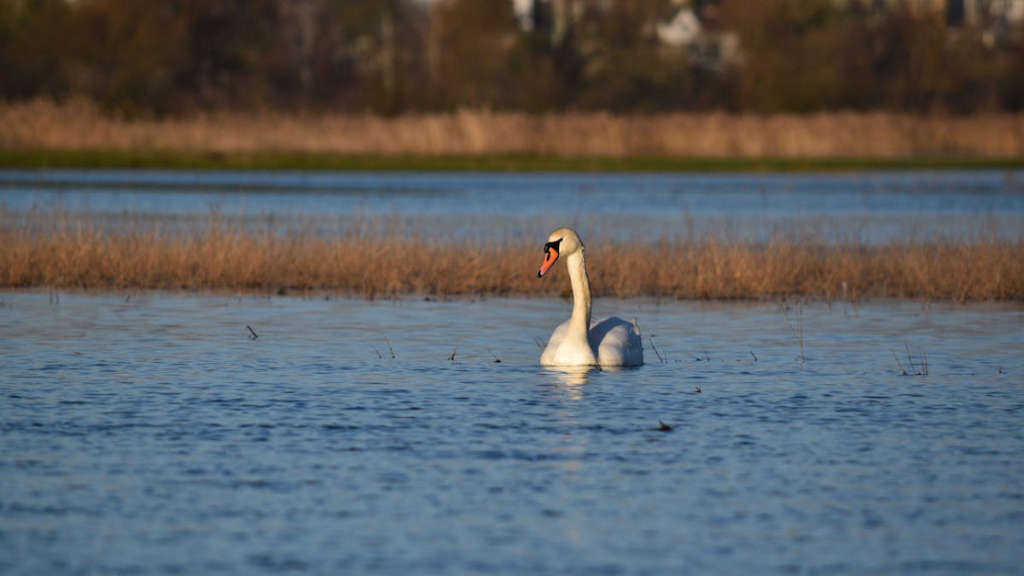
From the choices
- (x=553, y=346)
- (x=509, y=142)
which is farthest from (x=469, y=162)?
(x=553, y=346)

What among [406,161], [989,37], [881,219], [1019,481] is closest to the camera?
[1019,481]

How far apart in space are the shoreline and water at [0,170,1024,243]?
0.57m

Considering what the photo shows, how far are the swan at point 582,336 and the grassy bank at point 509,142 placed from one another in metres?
27.8

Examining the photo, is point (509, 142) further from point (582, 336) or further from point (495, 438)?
point (495, 438)

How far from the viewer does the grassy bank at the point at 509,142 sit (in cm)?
4197

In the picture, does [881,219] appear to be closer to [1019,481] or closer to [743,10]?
[1019,481]

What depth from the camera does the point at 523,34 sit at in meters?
67.5

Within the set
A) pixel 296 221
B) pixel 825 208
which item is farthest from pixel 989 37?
pixel 296 221

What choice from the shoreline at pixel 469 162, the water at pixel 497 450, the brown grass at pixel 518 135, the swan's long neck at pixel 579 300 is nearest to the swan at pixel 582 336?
the swan's long neck at pixel 579 300

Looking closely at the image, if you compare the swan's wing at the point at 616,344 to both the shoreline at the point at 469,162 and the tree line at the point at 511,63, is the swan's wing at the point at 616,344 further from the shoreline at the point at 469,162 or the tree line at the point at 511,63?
the tree line at the point at 511,63

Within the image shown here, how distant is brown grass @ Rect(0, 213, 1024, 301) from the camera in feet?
62.2

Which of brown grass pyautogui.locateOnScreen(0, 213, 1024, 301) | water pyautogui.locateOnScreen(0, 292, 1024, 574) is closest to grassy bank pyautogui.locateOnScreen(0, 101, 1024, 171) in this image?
brown grass pyautogui.locateOnScreen(0, 213, 1024, 301)

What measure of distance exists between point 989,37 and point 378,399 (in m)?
61.8

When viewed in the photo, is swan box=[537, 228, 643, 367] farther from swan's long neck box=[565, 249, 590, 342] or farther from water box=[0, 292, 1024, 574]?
water box=[0, 292, 1024, 574]
